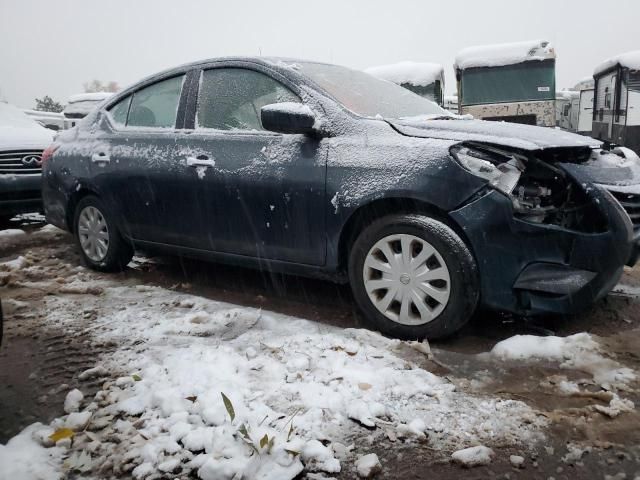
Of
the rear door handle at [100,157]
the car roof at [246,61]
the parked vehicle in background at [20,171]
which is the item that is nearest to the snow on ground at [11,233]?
the parked vehicle in background at [20,171]

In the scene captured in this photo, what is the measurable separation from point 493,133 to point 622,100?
870 centimetres

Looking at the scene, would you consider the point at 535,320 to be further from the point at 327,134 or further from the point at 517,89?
the point at 517,89

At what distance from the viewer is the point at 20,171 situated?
595cm

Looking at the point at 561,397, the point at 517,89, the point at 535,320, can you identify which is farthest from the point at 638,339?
the point at 517,89

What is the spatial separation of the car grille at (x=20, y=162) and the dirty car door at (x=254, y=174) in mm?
3348

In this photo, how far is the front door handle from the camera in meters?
3.48

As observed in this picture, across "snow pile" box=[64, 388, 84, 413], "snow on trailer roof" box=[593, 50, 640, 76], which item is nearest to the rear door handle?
"snow pile" box=[64, 388, 84, 413]

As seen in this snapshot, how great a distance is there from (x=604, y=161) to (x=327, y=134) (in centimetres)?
151

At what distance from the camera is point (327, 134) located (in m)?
3.10

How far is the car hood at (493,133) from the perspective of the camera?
2.73 metres

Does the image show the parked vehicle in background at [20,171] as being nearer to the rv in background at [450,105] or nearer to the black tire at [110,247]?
the black tire at [110,247]

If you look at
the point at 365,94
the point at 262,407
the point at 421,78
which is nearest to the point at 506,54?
the point at 421,78

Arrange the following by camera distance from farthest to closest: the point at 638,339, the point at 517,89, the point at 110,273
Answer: the point at 517,89 < the point at 110,273 < the point at 638,339

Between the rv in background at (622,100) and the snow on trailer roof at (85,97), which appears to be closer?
the rv in background at (622,100)
